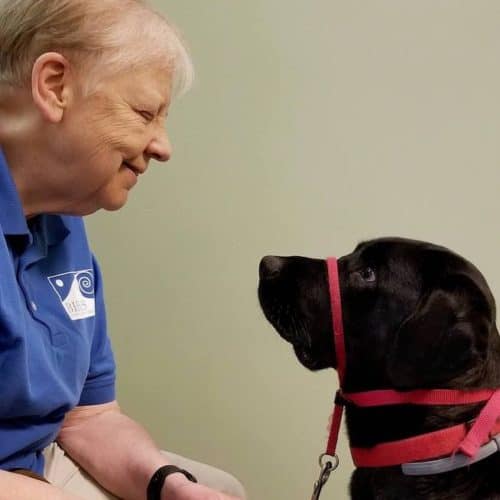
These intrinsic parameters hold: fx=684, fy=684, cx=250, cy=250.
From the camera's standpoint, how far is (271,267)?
3.76 feet

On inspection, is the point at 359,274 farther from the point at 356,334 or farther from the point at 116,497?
the point at 116,497

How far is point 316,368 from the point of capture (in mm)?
1102

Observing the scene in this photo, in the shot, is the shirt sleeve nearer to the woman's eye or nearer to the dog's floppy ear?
the woman's eye

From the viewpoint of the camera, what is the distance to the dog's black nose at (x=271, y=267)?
1.14m

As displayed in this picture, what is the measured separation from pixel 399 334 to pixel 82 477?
0.60 m

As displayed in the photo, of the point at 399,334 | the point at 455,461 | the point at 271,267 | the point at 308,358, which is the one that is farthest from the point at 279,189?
the point at 455,461

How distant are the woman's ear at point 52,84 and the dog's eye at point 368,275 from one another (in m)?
0.52

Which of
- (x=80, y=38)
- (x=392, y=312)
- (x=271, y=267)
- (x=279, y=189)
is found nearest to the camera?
(x=80, y=38)

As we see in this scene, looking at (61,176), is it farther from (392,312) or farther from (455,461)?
(455,461)

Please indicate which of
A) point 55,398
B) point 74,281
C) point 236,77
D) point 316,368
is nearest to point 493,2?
point 236,77

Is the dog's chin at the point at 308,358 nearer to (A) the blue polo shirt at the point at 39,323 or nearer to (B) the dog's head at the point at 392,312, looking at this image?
(B) the dog's head at the point at 392,312

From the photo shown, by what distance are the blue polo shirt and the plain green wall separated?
54 cm

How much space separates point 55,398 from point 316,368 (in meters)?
0.40

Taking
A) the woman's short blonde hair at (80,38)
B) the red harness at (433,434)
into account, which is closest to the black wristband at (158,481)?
the red harness at (433,434)
